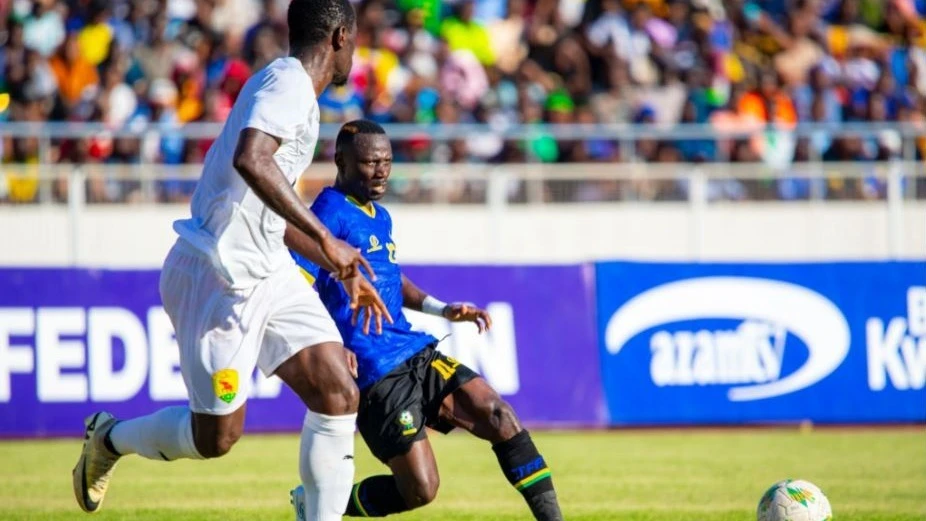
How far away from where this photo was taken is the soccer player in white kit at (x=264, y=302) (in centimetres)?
666

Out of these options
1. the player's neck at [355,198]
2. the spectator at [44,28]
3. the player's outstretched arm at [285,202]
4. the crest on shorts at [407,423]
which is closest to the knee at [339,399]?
the player's outstretched arm at [285,202]

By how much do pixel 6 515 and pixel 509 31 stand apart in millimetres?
12915

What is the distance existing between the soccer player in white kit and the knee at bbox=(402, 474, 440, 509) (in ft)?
2.72

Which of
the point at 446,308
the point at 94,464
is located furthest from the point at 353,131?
the point at 94,464

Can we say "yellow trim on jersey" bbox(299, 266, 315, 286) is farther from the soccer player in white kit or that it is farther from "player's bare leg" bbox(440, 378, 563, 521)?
"player's bare leg" bbox(440, 378, 563, 521)

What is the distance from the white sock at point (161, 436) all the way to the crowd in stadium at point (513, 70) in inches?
357

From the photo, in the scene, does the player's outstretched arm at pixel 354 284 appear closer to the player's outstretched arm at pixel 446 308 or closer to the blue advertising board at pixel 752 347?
the player's outstretched arm at pixel 446 308

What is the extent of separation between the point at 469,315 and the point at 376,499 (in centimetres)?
106

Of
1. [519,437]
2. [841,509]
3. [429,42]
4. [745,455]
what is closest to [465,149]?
[429,42]

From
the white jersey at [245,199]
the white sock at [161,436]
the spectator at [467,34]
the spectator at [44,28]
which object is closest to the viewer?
the white jersey at [245,199]

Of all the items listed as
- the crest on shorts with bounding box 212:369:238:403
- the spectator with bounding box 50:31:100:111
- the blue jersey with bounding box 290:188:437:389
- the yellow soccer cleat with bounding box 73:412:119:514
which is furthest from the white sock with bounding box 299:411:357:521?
the spectator with bounding box 50:31:100:111

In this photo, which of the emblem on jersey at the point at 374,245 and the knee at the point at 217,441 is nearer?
the knee at the point at 217,441

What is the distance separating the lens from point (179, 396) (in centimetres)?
1462

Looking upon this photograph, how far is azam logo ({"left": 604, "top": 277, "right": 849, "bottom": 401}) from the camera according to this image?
15.6m
